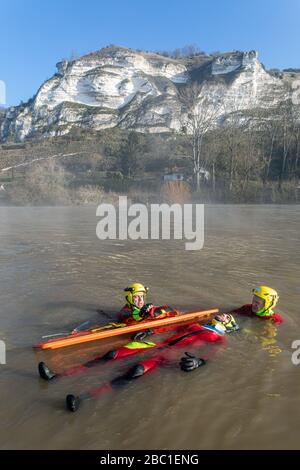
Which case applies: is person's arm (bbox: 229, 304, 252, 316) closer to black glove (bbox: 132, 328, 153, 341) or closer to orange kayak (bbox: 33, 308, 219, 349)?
orange kayak (bbox: 33, 308, 219, 349)

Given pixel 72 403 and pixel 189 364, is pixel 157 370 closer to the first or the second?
pixel 189 364

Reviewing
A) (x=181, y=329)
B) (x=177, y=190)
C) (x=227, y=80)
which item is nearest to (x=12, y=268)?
(x=181, y=329)

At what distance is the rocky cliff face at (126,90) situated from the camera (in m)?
108

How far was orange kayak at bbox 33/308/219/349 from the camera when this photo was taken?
6078mm

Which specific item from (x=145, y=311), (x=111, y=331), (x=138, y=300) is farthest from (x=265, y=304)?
(x=111, y=331)

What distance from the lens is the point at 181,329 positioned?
24.5 ft

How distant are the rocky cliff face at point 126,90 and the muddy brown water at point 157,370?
300 ft

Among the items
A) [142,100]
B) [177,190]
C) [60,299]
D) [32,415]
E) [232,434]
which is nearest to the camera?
[232,434]

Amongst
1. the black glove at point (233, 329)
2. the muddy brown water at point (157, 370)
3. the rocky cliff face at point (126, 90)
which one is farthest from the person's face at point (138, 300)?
the rocky cliff face at point (126, 90)

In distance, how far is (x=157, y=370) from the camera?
559 centimetres

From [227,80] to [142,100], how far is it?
2707cm

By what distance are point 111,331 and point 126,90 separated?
13073 centimetres

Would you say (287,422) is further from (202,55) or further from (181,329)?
(202,55)

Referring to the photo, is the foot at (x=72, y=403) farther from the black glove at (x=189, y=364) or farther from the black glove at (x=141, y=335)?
the black glove at (x=141, y=335)
